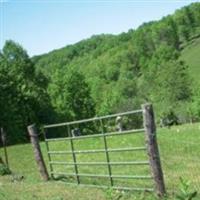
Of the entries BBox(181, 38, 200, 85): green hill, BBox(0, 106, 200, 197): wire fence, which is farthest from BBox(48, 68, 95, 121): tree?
BBox(0, 106, 200, 197): wire fence

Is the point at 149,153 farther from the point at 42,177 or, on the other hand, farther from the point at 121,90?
the point at 121,90

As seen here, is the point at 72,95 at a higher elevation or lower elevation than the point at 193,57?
higher

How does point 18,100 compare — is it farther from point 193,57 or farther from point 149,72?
point 193,57

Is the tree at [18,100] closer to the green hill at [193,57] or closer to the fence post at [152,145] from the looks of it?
the fence post at [152,145]

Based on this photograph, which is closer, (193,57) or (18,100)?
(18,100)

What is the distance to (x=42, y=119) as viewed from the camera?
6850 cm

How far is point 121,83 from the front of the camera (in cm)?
15550

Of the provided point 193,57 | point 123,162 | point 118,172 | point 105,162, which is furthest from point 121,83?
point 123,162

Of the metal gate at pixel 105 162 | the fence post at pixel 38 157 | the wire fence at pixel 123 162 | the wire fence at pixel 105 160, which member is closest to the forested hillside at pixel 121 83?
the wire fence at pixel 123 162

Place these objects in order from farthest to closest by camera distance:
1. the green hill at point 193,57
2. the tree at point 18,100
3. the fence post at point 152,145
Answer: the green hill at point 193,57 → the tree at point 18,100 → the fence post at point 152,145

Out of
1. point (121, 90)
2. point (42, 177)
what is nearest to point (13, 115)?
point (42, 177)

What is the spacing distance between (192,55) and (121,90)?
77.4 feet

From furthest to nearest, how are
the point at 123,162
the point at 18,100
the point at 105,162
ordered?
the point at 18,100, the point at 105,162, the point at 123,162

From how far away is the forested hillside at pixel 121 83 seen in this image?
67312 mm
